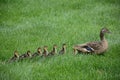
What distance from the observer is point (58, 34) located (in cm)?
1616

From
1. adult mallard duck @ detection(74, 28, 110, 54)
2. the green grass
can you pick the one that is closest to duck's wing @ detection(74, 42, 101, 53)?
adult mallard duck @ detection(74, 28, 110, 54)

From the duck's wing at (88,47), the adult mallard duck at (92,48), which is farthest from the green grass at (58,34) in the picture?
the duck's wing at (88,47)

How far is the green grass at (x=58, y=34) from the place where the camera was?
11.2m

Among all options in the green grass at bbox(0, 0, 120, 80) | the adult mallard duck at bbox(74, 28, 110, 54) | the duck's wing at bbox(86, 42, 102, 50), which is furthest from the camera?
the duck's wing at bbox(86, 42, 102, 50)

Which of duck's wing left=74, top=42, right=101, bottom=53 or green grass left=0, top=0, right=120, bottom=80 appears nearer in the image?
green grass left=0, top=0, right=120, bottom=80

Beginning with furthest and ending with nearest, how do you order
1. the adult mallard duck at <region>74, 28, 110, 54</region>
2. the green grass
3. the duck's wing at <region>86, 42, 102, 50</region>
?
the duck's wing at <region>86, 42, 102, 50</region>, the adult mallard duck at <region>74, 28, 110, 54</region>, the green grass

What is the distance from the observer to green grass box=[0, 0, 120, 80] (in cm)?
1118

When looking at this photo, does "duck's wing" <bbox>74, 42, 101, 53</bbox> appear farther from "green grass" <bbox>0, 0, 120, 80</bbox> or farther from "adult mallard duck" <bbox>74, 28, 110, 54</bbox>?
"green grass" <bbox>0, 0, 120, 80</bbox>

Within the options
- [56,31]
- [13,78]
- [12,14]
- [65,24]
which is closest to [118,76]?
[13,78]

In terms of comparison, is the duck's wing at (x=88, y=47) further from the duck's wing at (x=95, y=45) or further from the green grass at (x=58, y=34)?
the green grass at (x=58, y=34)

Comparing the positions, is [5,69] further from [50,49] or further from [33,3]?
[33,3]

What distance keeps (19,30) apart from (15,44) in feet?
7.41

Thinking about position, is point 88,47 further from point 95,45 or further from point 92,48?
point 95,45

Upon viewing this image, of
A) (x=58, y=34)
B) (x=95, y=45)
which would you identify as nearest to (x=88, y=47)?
(x=95, y=45)
